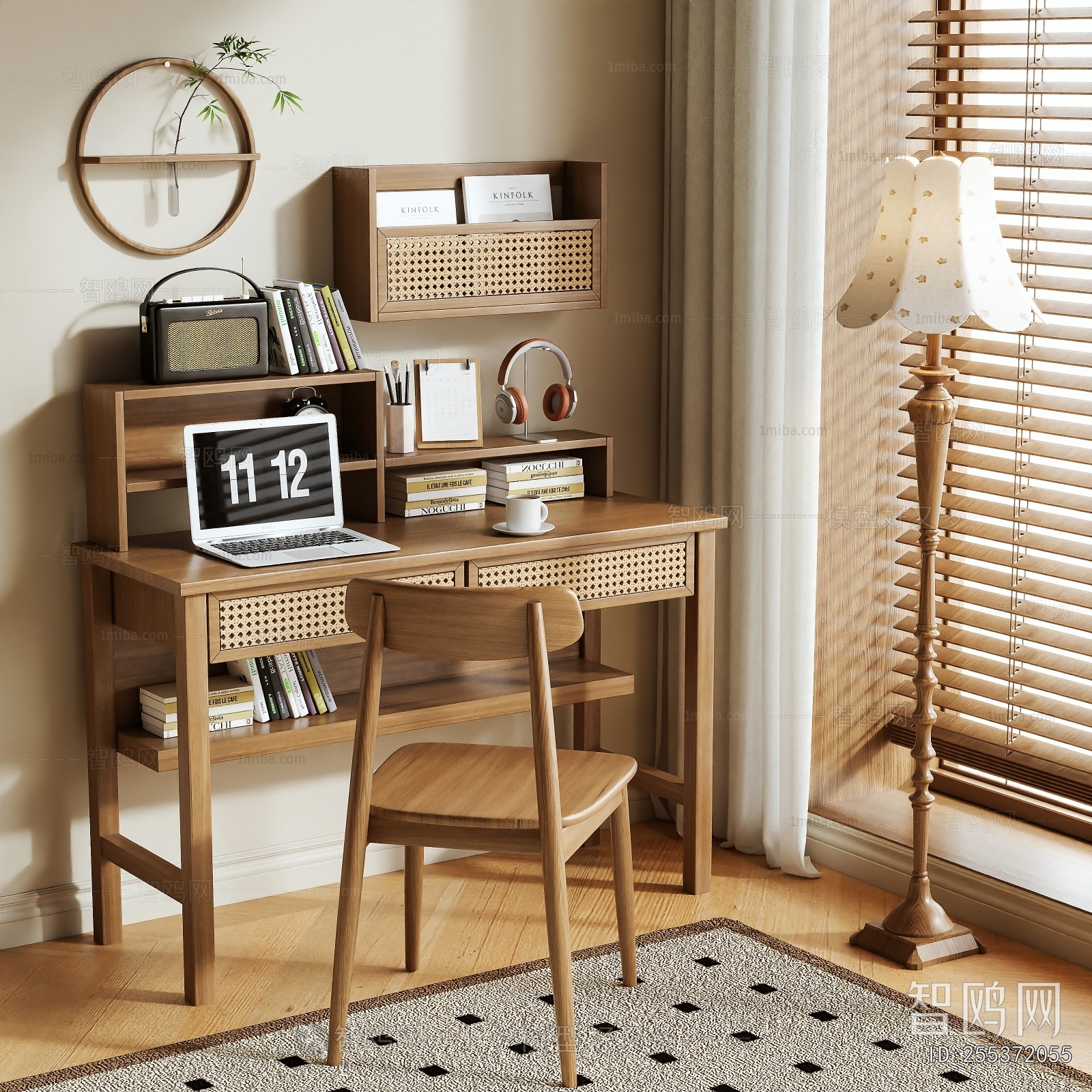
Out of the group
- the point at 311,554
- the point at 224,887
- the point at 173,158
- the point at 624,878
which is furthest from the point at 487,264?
the point at 224,887

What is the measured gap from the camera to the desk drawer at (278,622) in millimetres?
2820

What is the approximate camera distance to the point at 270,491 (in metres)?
3.10

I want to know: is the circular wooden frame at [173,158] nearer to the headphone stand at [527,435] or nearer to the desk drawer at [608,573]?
the headphone stand at [527,435]

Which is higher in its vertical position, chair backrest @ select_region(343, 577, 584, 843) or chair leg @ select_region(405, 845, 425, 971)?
chair backrest @ select_region(343, 577, 584, 843)

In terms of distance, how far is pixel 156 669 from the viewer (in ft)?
10.6

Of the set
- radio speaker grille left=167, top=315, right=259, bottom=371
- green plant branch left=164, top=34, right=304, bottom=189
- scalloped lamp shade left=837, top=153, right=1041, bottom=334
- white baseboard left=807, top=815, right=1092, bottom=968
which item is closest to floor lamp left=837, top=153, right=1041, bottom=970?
scalloped lamp shade left=837, top=153, right=1041, bottom=334

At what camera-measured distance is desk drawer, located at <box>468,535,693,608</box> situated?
3127 mm

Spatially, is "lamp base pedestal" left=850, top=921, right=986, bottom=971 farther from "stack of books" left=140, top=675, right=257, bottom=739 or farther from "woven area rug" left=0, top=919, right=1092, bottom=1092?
"stack of books" left=140, top=675, right=257, bottom=739

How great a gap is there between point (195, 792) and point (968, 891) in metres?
1.60

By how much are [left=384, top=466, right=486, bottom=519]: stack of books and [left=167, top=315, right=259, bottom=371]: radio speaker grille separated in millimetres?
431

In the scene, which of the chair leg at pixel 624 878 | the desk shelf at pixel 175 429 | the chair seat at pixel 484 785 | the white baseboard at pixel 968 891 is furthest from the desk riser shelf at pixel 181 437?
the white baseboard at pixel 968 891

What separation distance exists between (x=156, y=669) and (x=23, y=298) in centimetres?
78

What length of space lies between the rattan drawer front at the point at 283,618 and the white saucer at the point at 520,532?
277 millimetres

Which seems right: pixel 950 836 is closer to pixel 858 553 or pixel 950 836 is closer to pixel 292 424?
pixel 858 553
